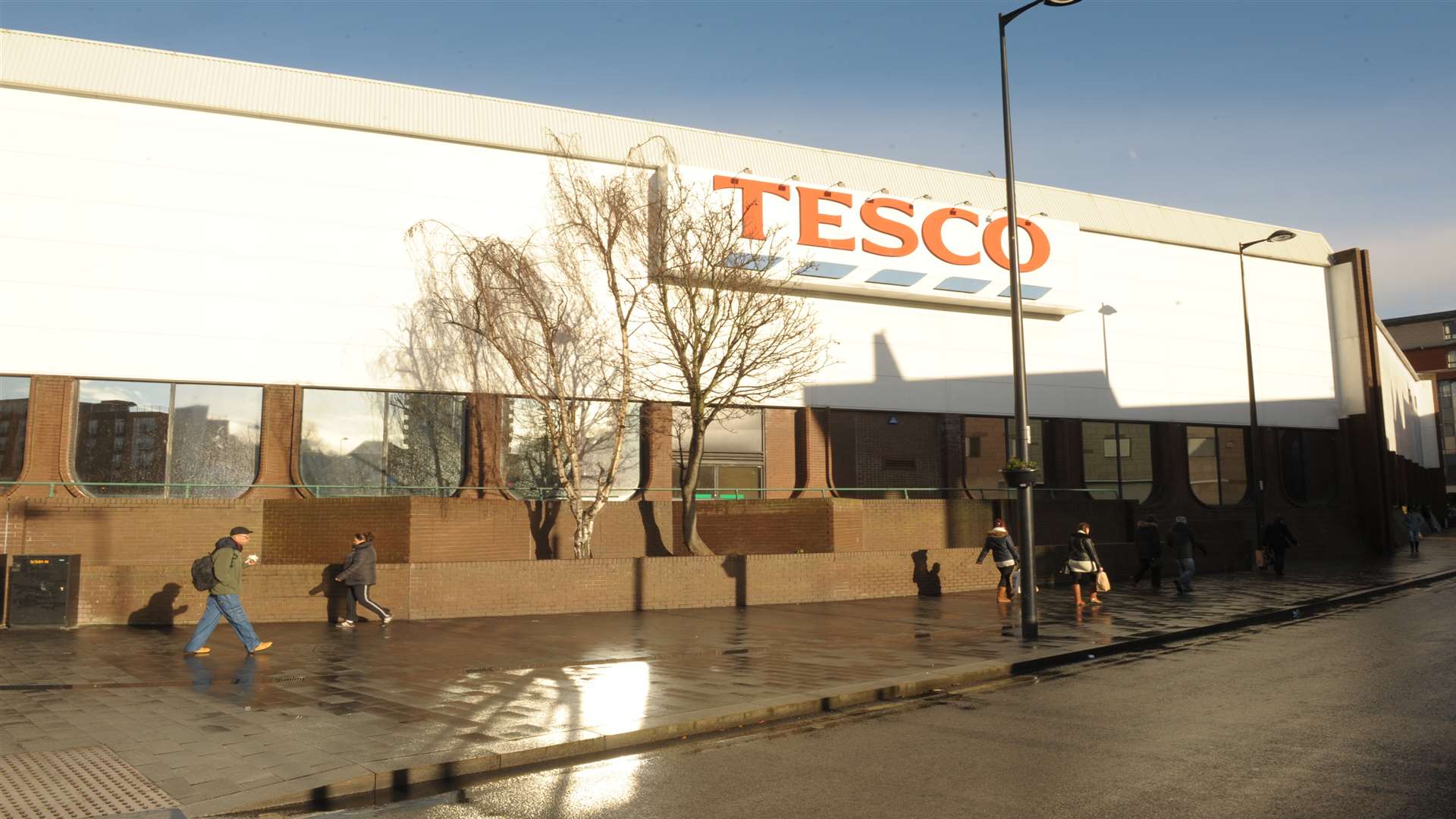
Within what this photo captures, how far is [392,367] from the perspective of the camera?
79.6 feet

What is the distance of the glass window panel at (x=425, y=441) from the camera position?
2406cm

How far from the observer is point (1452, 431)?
318ft

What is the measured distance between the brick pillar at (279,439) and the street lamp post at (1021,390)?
1551 centimetres

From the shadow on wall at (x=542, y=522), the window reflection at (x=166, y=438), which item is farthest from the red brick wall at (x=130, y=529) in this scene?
the shadow on wall at (x=542, y=522)

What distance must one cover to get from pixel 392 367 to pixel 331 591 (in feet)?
24.6

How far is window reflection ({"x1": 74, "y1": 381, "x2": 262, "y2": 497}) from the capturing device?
867 inches

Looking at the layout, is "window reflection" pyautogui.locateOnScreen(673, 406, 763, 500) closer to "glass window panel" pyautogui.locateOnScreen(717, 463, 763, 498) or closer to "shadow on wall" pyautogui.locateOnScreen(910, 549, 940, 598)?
"glass window panel" pyautogui.locateOnScreen(717, 463, 763, 498)

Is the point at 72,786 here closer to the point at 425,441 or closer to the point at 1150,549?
the point at 425,441

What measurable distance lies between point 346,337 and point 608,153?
26.6ft

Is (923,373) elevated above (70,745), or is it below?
above

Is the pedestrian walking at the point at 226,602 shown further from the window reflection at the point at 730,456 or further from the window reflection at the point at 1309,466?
the window reflection at the point at 1309,466

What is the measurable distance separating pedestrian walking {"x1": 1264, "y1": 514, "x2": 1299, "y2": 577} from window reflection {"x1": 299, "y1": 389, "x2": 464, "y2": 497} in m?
21.1

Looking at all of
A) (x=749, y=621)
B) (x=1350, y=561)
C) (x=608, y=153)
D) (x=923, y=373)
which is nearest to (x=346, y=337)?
(x=608, y=153)

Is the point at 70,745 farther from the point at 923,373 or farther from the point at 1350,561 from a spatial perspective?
the point at 1350,561
